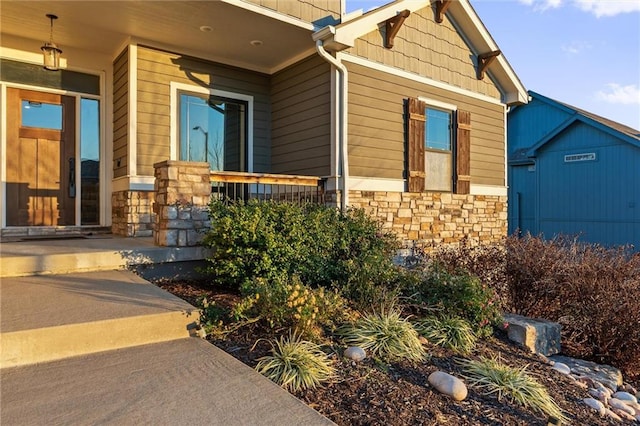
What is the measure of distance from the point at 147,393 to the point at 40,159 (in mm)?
5367

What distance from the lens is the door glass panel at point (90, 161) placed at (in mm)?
6371

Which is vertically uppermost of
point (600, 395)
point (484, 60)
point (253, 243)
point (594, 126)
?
point (484, 60)

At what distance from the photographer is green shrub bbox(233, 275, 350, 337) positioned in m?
2.86

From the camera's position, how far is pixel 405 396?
2.29 metres

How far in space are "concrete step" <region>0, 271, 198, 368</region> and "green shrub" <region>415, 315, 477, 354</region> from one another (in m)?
1.82

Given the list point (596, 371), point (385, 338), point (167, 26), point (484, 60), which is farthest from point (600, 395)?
point (484, 60)

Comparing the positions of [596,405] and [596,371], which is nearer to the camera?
[596,405]

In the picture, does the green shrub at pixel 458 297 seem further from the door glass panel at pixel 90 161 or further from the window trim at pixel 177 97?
the door glass panel at pixel 90 161

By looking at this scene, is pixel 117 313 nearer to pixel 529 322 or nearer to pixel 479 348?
pixel 479 348

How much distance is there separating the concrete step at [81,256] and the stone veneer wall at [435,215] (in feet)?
9.17

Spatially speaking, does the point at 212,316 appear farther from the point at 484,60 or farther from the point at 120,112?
the point at 484,60

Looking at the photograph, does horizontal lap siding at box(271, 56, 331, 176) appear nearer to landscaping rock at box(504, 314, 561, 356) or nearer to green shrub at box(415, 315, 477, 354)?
green shrub at box(415, 315, 477, 354)

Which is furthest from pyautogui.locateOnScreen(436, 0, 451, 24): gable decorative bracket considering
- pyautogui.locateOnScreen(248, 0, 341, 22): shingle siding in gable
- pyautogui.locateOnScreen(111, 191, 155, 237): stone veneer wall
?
pyautogui.locateOnScreen(111, 191, 155, 237): stone veneer wall

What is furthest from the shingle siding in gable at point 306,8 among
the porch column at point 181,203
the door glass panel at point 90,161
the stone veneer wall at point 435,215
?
the door glass panel at point 90,161
